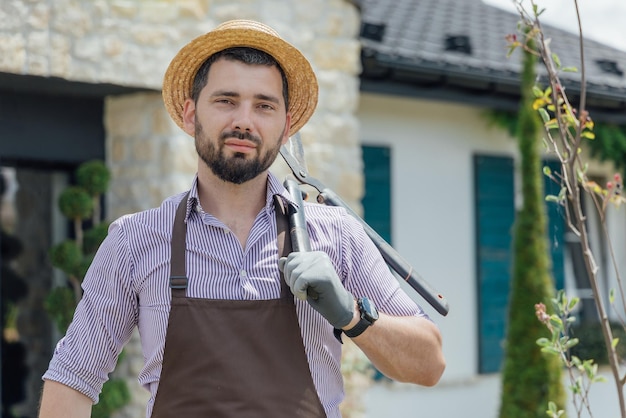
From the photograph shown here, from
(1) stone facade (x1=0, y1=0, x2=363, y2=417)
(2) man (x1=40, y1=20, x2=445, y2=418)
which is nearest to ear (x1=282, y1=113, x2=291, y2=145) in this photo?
(2) man (x1=40, y1=20, x2=445, y2=418)

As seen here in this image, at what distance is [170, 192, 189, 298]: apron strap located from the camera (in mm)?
2172

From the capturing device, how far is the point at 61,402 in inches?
86.4

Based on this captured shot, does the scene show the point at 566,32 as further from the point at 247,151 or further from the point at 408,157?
the point at 247,151

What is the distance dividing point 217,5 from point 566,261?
14.8 ft

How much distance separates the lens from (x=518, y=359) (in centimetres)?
705

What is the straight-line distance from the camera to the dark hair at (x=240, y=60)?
2359mm

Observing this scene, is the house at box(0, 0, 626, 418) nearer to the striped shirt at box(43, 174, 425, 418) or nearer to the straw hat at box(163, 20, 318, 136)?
the straw hat at box(163, 20, 318, 136)

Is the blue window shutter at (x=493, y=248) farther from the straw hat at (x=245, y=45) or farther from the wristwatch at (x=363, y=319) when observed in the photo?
the wristwatch at (x=363, y=319)

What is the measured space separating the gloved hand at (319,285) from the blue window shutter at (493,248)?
20.2 ft

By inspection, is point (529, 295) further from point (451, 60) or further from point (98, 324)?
point (98, 324)

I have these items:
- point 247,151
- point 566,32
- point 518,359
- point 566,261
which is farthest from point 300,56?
point 566,32

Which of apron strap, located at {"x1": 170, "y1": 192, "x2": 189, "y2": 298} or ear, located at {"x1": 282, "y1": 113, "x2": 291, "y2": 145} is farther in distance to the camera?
ear, located at {"x1": 282, "y1": 113, "x2": 291, "y2": 145}

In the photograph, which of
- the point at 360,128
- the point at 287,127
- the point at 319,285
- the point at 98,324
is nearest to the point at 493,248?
the point at 360,128

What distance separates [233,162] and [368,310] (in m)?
0.43
